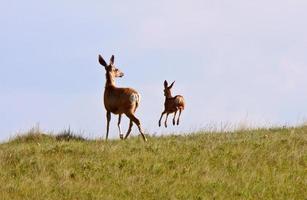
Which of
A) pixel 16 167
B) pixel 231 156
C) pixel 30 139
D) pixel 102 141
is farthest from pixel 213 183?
pixel 30 139

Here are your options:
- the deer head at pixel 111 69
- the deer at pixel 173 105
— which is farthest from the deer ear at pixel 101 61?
the deer at pixel 173 105

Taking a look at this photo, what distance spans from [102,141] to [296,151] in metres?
4.94

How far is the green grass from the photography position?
45.6 ft

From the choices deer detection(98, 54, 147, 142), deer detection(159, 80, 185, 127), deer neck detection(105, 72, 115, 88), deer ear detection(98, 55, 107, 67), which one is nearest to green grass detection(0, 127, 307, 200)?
deer detection(98, 54, 147, 142)

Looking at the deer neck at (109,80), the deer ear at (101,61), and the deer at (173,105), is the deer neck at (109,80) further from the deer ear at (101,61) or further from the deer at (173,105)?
the deer at (173,105)

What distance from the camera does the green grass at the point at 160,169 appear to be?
1391 centimetres

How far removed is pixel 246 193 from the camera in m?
13.9

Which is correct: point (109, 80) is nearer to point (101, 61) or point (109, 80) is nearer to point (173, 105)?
point (101, 61)

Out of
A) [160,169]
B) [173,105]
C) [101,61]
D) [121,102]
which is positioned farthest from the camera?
[173,105]

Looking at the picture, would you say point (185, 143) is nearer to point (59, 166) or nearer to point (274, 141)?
point (274, 141)

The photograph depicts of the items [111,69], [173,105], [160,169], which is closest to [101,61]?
[111,69]

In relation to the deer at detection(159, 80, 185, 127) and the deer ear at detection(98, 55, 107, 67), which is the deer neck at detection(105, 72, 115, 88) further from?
the deer at detection(159, 80, 185, 127)

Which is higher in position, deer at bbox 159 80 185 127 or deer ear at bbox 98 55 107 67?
deer ear at bbox 98 55 107 67

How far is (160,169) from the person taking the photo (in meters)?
15.7
